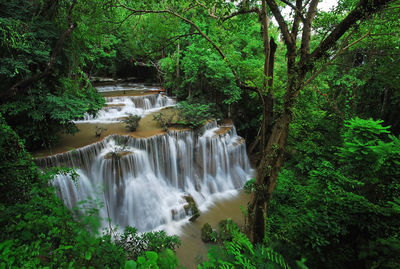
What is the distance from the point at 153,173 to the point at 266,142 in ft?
19.3

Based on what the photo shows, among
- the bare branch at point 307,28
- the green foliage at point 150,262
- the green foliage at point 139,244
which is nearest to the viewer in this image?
the green foliage at point 150,262

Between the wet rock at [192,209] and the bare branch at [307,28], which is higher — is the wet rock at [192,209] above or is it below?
below

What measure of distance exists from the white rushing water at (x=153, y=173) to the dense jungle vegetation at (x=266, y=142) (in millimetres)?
1630

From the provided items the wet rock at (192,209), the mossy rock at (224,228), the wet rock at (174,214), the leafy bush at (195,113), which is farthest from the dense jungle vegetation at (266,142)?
the leafy bush at (195,113)

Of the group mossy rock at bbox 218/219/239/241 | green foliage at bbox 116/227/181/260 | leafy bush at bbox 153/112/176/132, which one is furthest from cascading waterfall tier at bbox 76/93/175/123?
mossy rock at bbox 218/219/239/241

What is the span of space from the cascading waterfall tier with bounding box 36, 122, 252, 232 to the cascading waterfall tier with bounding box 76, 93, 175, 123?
10.3ft

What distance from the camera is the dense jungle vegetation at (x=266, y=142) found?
2.14m

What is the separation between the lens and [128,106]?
12422mm

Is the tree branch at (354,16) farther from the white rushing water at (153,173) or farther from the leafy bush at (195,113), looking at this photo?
the leafy bush at (195,113)

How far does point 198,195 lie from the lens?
9.34 meters

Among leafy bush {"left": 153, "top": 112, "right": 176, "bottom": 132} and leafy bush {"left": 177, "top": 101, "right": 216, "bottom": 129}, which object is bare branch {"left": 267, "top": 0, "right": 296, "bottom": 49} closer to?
leafy bush {"left": 177, "top": 101, "right": 216, "bottom": 129}

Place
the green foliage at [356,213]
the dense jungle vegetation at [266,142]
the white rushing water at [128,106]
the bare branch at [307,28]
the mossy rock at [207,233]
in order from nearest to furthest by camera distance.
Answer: the green foliage at [356,213]
the dense jungle vegetation at [266,142]
the bare branch at [307,28]
the mossy rock at [207,233]
the white rushing water at [128,106]

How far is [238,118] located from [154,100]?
20.2ft

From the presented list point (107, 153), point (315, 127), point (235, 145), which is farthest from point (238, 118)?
point (107, 153)
